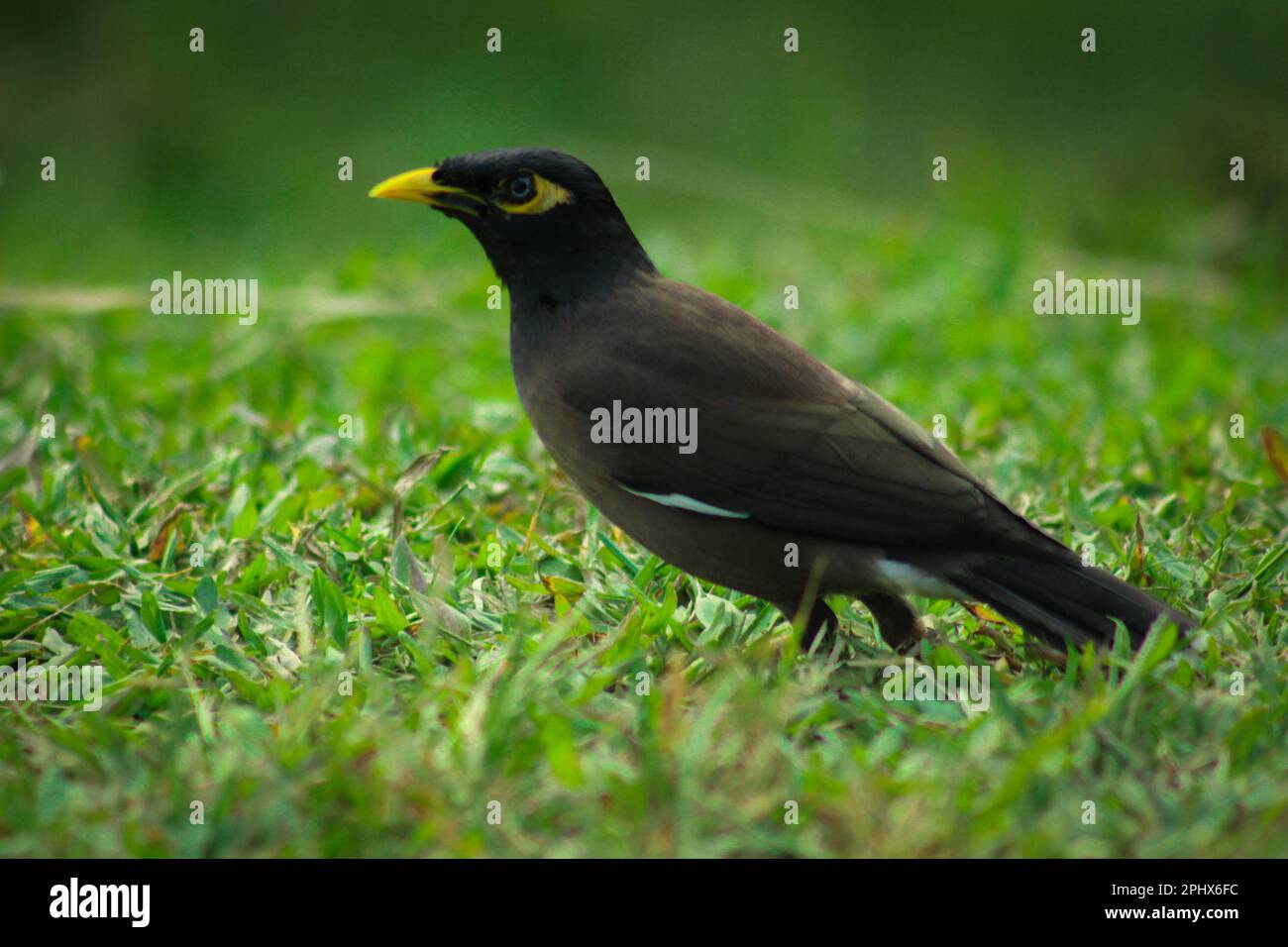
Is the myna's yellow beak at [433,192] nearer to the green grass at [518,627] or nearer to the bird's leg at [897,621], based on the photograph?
the green grass at [518,627]

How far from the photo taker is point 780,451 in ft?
12.0

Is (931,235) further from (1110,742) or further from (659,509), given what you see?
(1110,742)

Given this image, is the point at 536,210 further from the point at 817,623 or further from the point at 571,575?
the point at 817,623

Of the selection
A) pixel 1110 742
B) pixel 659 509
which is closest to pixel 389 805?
pixel 659 509

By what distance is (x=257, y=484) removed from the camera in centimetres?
474

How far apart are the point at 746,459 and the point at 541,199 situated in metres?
0.98

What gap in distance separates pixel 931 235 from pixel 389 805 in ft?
19.2

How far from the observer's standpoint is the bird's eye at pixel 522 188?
13.0 feet

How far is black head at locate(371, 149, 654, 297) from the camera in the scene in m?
3.96

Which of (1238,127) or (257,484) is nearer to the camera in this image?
(257,484)

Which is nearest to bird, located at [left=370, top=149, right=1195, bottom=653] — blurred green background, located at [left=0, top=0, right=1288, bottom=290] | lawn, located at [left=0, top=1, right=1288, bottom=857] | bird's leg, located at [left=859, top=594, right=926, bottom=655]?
bird's leg, located at [left=859, top=594, right=926, bottom=655]

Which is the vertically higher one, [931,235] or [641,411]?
[931,235]
